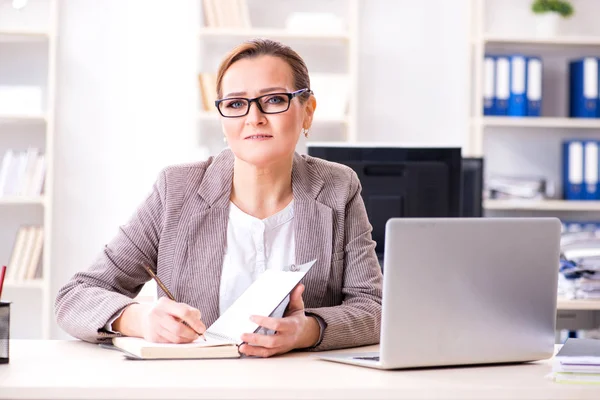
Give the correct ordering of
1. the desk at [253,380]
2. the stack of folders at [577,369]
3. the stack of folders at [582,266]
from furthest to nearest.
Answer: the stack of folders at [582,266]
the stack of folders at [577,369]
the desk at [253,380]

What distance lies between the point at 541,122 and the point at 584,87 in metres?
0.30

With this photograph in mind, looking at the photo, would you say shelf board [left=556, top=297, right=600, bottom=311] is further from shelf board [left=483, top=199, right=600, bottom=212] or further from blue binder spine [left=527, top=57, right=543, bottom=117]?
blue binder spine [left=527, top=57, right=543, bottom=117]

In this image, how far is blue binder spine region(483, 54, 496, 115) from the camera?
4.49 m

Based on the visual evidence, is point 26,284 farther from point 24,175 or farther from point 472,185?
point 472,185

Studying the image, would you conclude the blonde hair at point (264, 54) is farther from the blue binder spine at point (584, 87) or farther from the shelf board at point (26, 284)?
the blue binder spine at point (584, 87)

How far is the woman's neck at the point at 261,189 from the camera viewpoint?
6.27ft

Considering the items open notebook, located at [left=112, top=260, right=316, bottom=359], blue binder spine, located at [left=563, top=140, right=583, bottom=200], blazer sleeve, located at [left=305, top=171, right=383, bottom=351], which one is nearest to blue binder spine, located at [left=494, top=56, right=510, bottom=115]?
blue binder spine, located at [left=563, top=140, right=583, bottom=200]

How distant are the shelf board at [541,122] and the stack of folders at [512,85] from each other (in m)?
0.05

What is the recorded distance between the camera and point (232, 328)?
163 cm

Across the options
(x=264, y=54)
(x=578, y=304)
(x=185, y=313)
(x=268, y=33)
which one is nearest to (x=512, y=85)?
(x=268, y=33)

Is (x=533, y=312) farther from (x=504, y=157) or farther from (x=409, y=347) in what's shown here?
(x=504, y=157)

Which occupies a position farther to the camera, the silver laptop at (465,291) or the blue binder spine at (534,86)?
the blue binder spine at (534,86)

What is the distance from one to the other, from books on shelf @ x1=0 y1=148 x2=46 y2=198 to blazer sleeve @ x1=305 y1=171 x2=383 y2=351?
2.84 meters

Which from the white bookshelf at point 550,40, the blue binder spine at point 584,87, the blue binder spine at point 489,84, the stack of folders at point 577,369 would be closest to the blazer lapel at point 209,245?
the stack of folders at point 577,369
